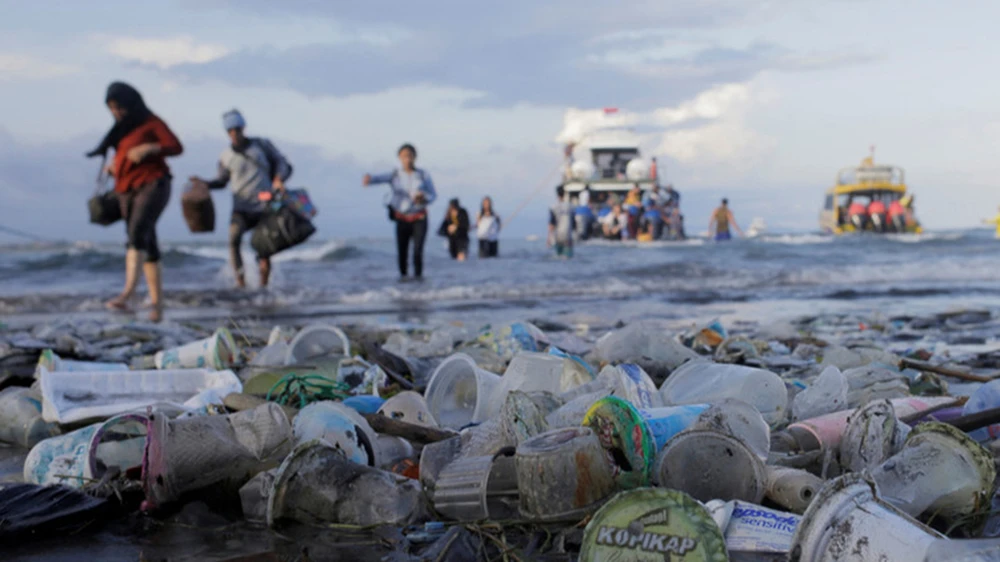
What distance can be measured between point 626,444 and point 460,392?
4.02ft

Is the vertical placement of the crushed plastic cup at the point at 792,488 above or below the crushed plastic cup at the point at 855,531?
below

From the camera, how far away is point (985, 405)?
251 cm

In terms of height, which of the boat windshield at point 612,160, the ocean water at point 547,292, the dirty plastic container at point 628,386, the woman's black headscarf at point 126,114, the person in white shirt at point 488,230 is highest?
the boat windshield at point 612,160

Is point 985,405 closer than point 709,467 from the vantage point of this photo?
No

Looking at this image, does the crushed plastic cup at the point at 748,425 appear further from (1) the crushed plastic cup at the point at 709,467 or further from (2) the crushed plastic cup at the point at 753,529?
(2) the crushed plastic cup at the point at 753,529

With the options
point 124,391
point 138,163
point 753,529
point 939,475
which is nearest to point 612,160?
point 138,163

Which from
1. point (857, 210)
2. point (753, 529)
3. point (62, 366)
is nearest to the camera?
point (753, 529)

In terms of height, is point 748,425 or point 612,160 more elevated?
point 612,160

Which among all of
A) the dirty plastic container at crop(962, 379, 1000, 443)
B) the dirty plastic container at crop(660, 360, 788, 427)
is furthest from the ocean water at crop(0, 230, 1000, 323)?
the dirty plastic container at crop(962, 379, 1000, 443)

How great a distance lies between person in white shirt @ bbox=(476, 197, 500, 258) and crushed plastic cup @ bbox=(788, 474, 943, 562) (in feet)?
57.0

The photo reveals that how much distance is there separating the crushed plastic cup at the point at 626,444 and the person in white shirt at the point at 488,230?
16839 millimetres

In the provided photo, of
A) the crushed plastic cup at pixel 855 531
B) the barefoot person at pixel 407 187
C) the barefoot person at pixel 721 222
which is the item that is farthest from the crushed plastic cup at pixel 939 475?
the barefoot person at pixel 721 222

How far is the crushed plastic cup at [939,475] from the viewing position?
73.2 inches

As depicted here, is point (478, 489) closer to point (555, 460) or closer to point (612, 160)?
point (555, 460)
